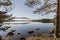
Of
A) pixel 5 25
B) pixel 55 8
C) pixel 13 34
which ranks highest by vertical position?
pixel 55 8

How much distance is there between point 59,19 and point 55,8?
790 millimetres

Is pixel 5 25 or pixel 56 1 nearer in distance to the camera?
pixel 56 1

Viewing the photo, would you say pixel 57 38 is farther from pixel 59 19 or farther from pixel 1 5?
pixel 1 5

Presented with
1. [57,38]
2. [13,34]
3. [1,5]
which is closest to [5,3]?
[1,5]

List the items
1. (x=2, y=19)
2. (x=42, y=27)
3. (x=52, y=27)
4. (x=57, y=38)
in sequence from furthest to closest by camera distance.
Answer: (x=42, y=27) → (x=52, y=27) → (x=2, y=19) → (x=57, y=38)

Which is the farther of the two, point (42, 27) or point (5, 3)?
point (42, 27)

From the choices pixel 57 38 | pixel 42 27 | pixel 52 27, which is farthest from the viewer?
pixel 42 27

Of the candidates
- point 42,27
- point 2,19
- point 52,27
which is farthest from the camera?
point 42,27

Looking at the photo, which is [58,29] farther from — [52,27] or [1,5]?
[1,5]

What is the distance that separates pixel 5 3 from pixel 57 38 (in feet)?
12.7

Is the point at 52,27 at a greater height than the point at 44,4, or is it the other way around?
the point at 44,4

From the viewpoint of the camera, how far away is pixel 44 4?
10.4 meters

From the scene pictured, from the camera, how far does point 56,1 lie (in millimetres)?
9602

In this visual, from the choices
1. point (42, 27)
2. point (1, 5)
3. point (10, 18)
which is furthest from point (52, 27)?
point (1, 5)
